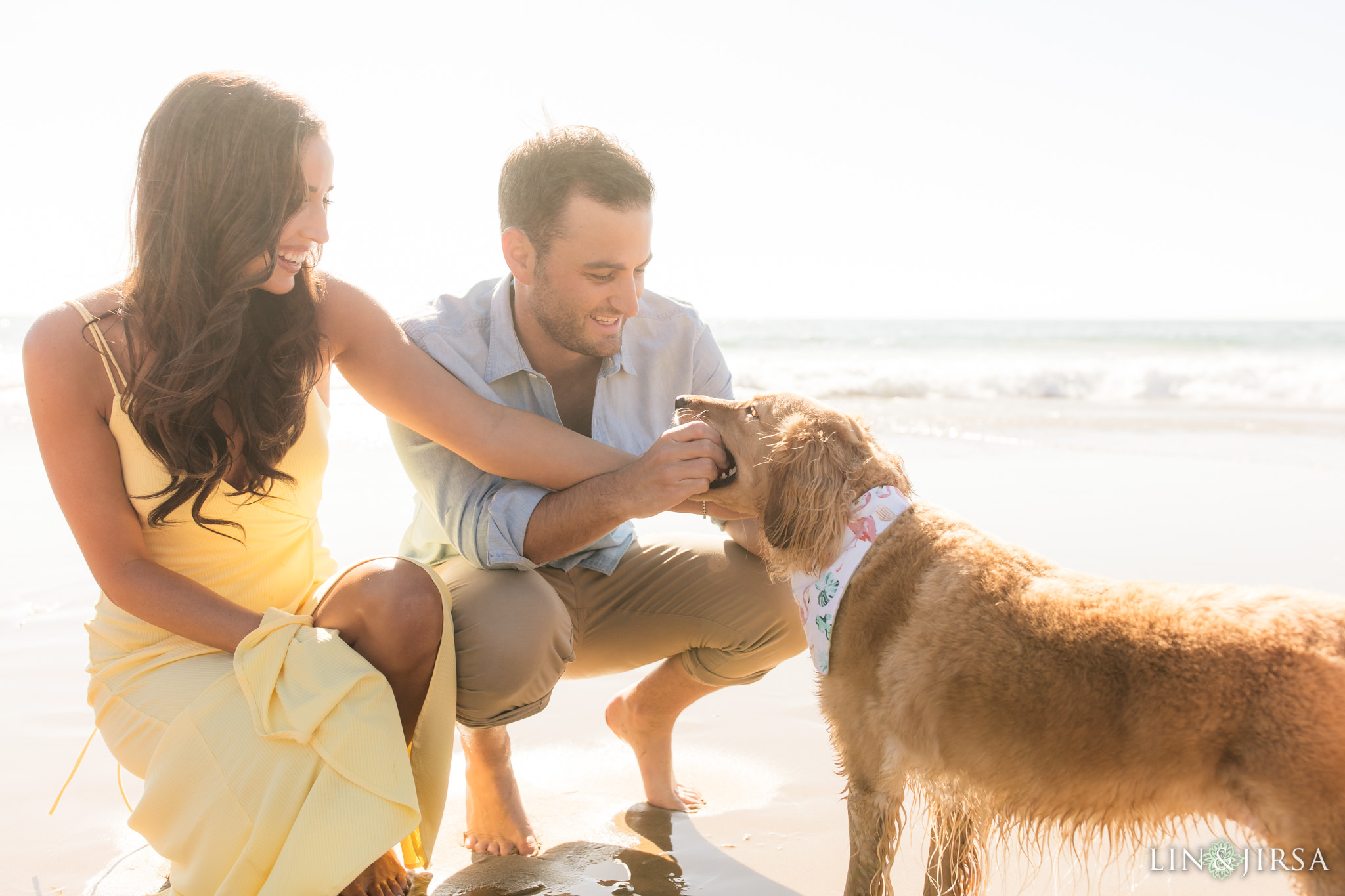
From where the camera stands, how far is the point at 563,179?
3305 millimetres

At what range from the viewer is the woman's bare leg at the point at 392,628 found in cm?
268

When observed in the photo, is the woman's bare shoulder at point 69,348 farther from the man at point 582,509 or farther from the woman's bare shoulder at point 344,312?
the man at point 582,509

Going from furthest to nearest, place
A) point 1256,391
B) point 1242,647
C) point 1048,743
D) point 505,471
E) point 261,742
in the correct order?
point 1256,391 → point 505,471 → point 261,742 → point 1048,743 → point 1242,647

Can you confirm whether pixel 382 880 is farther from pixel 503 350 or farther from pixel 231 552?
pixel 503 350

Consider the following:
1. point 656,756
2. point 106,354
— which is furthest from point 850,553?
point 106,354

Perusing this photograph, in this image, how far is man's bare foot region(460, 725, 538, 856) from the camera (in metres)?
3.13

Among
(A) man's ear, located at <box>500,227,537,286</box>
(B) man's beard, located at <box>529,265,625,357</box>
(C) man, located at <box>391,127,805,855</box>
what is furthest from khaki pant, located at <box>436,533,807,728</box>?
(A) man's ear, located at <box>500,227,537,286</box>

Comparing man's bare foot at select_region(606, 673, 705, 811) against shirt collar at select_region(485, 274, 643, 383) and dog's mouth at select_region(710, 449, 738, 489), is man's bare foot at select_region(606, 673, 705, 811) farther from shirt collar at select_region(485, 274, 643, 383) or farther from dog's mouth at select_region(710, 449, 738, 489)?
shirt collar at select_region(485, 274, 643, 383)

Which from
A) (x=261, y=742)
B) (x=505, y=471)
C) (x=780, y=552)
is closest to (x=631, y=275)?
(x=505, y=471)

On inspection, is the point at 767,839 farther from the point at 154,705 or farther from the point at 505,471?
the point at 154,705

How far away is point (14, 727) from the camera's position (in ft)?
12.9

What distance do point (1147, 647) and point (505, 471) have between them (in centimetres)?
201

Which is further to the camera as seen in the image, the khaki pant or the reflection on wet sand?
the khaki pant

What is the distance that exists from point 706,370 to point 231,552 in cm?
186
